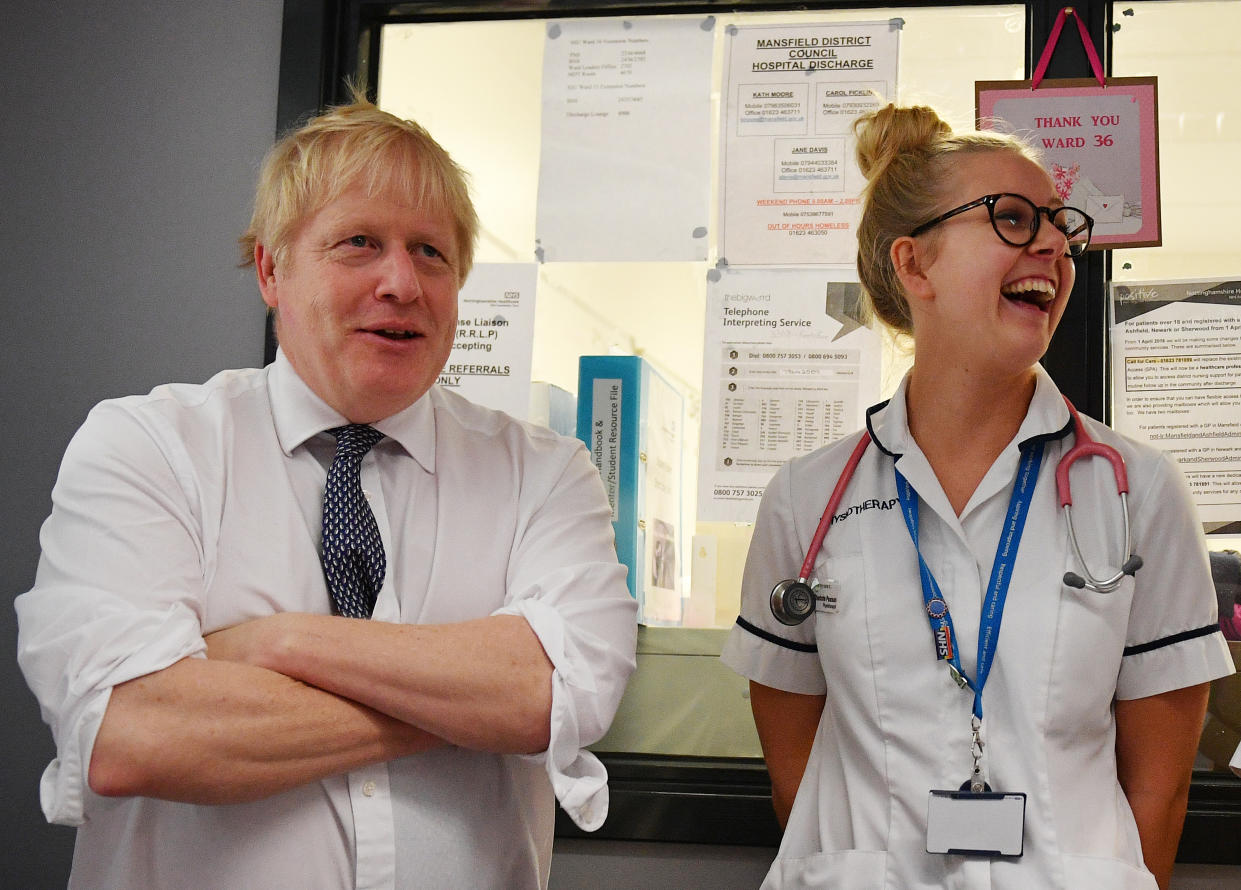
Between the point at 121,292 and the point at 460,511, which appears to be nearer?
the point at 460,511

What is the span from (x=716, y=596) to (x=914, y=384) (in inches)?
26.1

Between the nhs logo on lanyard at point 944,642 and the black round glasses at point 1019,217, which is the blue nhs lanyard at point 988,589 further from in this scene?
the black round glasses at point 1019,217

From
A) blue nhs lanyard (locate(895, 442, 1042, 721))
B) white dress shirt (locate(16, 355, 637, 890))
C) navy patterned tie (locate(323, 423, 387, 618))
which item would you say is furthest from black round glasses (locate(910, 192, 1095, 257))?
navy patterned tie (locate(323, 423, 387, 618))

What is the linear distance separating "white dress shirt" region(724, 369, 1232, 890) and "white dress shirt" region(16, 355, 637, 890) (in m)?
0.38

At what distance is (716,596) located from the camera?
87.5 inches

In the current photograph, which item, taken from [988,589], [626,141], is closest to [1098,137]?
[626,141]

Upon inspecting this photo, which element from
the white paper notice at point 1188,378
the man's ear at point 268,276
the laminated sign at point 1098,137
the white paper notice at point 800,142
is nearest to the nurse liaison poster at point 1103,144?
the laminated sign at point 1098,137

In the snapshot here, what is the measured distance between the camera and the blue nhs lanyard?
1.53 meters

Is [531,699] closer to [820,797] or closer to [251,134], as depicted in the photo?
[820,797]

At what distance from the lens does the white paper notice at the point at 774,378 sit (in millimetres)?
2236

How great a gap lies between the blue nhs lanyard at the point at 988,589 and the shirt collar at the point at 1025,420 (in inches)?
1.3

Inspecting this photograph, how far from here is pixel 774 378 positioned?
7.39 feet

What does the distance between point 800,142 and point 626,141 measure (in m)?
0.37

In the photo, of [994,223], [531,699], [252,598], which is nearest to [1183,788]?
[994,223]
